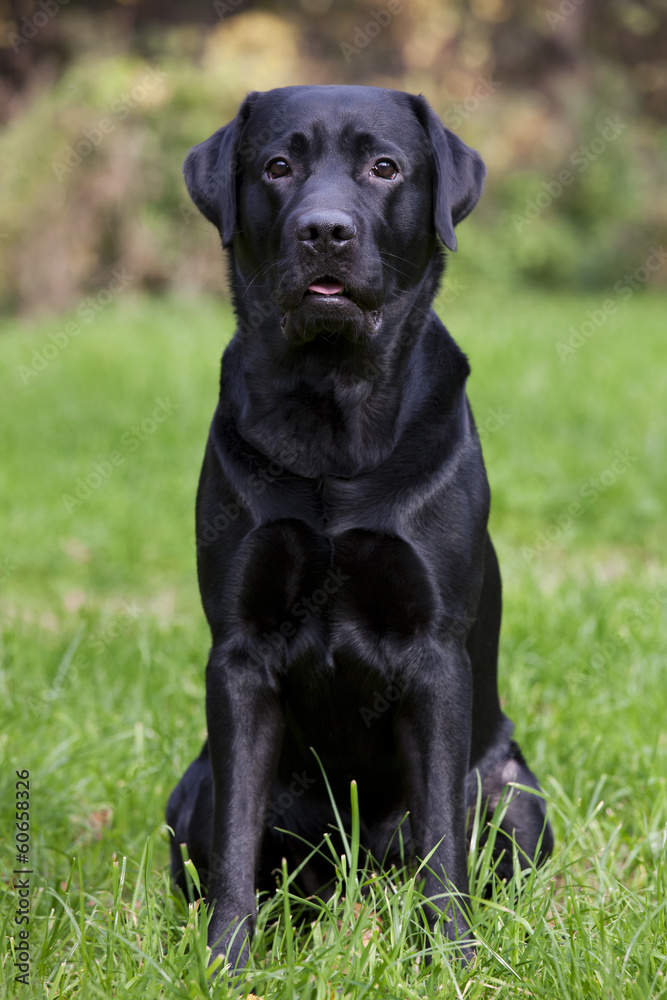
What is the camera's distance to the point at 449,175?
7.73 feet

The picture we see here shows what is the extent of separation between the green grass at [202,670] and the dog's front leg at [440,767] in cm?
8

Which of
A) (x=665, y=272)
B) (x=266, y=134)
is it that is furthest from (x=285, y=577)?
(x=665, y=272)

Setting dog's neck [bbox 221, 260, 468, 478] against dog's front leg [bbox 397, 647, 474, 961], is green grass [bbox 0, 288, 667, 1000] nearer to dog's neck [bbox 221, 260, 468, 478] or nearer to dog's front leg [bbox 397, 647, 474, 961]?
dog's front leg [bbox 397, 647, 474, 961]

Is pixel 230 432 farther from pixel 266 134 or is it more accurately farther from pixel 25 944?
pixel 25 944

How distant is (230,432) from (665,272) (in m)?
14.1

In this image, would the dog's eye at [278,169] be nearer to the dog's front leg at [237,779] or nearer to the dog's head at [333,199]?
the dog's head at [333,199]

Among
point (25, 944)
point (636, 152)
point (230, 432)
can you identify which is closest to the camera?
point (25, 944)

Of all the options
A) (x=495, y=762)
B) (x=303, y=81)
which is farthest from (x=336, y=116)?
(x=303, y=81)

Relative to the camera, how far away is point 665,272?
49.6 ft

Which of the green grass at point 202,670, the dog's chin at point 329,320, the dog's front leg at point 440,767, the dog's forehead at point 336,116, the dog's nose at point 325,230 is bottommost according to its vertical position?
the green grass at point 202,670

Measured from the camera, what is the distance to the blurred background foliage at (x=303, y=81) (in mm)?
12672

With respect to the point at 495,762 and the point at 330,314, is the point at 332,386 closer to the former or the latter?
the point at 330,314

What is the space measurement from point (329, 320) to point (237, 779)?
0.93m

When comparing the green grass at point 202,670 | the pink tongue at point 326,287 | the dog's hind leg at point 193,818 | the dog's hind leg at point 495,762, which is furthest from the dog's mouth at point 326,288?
the green grass at point 202,670
